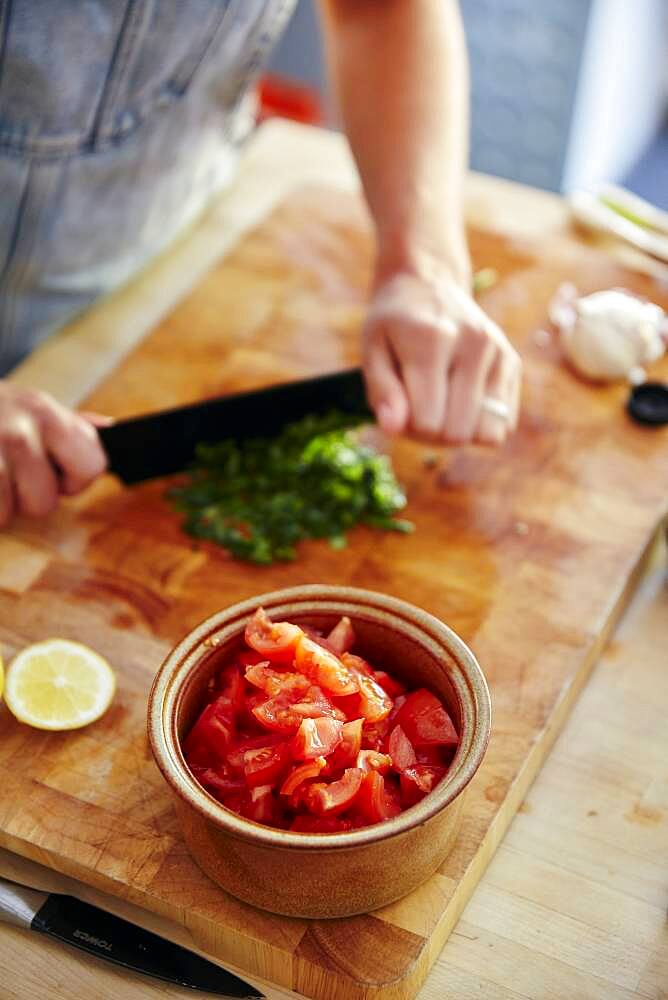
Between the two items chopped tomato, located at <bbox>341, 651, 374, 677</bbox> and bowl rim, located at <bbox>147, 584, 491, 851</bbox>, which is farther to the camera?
chopped tomato, located at <bbox>341, 651, 374, 677</bbox>

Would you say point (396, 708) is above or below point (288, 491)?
above

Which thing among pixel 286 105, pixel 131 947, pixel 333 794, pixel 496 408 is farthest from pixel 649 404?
pixel 286 105

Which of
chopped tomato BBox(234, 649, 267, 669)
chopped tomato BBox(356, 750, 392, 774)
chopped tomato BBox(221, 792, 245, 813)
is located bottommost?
chopped tomato BBox(221, 792, 245, 813)

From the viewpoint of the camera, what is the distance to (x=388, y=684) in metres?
1.48

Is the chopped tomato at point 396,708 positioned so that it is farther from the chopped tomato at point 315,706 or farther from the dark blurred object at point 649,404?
the dark blurred object at point 649,404

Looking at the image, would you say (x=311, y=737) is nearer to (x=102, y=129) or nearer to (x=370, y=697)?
(x=370, y=697)

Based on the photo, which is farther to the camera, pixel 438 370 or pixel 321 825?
pixel 438 370

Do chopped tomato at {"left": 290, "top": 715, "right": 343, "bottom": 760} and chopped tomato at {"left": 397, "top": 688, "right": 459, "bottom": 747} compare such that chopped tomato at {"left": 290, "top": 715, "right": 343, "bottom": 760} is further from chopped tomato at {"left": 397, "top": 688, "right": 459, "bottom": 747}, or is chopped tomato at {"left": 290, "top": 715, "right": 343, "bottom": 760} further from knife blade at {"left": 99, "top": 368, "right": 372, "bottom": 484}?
knife blade at {"left": 99, "top": 368, "right": 372, "bottom": 484}

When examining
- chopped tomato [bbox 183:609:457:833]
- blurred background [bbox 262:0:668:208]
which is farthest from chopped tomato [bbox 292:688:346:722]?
blurred background [bbox 262:0:668:208]

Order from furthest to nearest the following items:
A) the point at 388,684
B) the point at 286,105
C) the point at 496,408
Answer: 1. the point at 286,105
2. the point at 496,408
3. the point at 388,684

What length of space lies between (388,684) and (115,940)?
1.44 feet

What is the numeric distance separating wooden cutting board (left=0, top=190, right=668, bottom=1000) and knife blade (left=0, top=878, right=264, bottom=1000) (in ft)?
0.11

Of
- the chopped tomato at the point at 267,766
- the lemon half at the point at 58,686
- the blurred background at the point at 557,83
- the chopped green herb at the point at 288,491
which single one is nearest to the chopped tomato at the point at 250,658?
the chopped tomato at the point at 267,766

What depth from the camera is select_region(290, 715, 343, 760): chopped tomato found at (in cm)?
130
